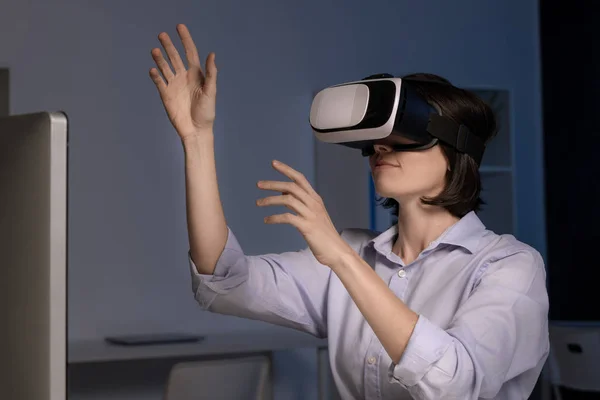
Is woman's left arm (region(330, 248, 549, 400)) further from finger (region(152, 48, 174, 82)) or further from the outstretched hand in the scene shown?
finger (region(152, 48, 174, 82))

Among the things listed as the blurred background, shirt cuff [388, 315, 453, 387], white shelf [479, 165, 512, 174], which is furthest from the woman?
white shelf [479, 165, 512, 174]

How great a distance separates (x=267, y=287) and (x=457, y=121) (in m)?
0.51

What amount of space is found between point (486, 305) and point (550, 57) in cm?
379

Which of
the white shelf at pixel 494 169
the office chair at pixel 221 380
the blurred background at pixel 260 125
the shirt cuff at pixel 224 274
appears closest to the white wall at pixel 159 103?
the blurred background at pixel 260 125

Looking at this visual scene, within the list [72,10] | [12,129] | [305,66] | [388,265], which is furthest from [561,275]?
[12,129]

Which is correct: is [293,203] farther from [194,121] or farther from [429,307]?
[429,307]

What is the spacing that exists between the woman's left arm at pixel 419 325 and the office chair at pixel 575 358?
8.19 feet

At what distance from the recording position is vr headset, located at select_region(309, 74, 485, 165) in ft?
4.97

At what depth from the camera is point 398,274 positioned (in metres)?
1.75

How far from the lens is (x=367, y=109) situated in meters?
1.52

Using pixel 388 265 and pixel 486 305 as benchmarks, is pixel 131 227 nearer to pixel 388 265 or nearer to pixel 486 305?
pixel 388 265

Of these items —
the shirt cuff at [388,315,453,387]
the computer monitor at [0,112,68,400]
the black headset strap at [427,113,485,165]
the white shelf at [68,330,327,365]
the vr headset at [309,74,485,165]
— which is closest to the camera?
the computer monitor at [0,112,68,400]

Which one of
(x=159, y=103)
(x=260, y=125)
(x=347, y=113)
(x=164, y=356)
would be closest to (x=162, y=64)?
(x=347, y=113)

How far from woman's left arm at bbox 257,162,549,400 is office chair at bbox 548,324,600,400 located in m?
2.50
